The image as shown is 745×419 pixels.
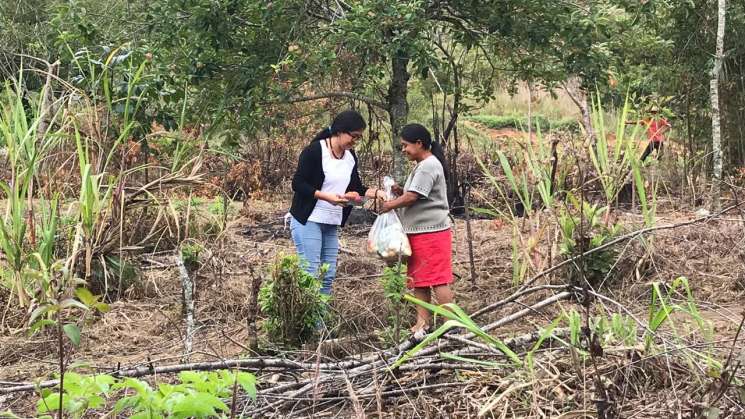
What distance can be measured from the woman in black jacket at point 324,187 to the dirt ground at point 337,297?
1.18ft

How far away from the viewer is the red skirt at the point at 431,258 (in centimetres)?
451

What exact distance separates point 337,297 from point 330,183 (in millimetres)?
939

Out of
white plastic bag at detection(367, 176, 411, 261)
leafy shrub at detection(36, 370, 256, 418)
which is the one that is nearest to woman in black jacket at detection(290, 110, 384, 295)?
white plastic bag at detection(367, 176, 411, 261)

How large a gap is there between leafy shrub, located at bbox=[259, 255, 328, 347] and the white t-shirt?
1.46ft

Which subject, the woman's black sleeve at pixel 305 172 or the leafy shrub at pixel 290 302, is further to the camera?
the woman's black sleeve at pixel 305 172

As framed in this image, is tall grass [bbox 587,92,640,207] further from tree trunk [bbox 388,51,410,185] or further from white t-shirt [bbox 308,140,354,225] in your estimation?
tree trunk [bbox 388,51,410,185]

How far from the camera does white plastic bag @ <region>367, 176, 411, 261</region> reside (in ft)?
14.4

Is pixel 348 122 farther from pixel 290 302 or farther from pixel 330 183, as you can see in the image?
pixel 290 302

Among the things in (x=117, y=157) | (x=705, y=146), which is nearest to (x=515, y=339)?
(x=117, y=157)

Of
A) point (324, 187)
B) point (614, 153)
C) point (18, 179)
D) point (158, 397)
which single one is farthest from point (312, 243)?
point (158, 397)

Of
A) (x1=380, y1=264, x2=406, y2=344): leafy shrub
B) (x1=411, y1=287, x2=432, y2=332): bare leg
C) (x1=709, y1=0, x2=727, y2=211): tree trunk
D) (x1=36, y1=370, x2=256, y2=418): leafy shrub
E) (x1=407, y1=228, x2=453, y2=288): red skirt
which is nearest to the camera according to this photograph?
(x1=36, y1=370, x2=256, y2=418): leafy shrub

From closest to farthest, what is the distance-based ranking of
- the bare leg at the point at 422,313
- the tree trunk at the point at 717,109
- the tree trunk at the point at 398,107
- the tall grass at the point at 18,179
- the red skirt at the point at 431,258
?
the tall grass at the point at 18,179 → the bare leg at the point at 422,313 → the red skirt at the point at 431,258 → the tree trunk at the point at 398,107 → the tree trunk at the point at 717,109

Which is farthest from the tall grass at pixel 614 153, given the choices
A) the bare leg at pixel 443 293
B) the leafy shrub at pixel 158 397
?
the leafy shrub at pixel 158 397

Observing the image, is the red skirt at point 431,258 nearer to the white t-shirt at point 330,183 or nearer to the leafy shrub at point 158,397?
the white t-shirt at point 330,183
